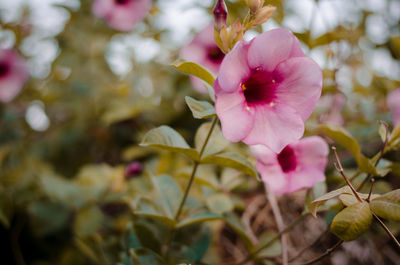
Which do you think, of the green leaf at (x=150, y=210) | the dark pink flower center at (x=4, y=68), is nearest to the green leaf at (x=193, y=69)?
the green leaf at (x=150, y=210)

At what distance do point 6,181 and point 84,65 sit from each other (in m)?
0.77

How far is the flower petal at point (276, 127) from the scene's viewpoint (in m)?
0.50

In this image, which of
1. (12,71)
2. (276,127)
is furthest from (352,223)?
(12,71)

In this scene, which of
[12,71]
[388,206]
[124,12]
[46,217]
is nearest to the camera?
[388,206]

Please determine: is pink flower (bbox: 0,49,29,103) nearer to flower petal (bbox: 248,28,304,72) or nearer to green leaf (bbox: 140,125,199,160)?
green leaf (bbox: 140,125,199,160)

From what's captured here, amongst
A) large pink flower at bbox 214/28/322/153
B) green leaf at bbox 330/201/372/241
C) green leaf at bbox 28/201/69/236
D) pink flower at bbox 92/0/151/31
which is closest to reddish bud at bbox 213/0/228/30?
large pink flower at bbox 214/28/322/153

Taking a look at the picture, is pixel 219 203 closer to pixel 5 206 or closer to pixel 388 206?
pixel 388 206

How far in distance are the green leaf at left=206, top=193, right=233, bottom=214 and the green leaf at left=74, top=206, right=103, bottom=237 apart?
395mm

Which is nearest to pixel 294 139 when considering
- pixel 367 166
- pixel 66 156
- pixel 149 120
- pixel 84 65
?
pixel 367 166

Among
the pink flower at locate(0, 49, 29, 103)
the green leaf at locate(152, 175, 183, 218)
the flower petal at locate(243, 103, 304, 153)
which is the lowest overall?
the pink flower at locate(0, 49, 29, 103)

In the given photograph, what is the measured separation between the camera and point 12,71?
5.46ft

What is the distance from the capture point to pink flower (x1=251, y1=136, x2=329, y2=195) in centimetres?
60

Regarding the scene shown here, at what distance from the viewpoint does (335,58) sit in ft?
3.59

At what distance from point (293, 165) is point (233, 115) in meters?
0.23
